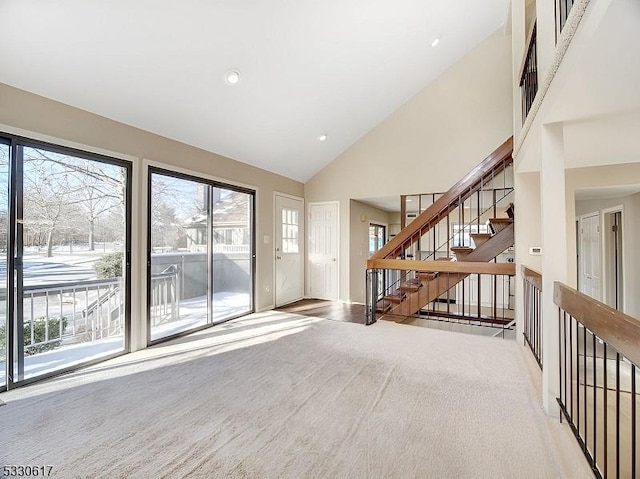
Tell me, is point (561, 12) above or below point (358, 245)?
above

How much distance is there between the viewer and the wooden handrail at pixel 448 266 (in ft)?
13.1

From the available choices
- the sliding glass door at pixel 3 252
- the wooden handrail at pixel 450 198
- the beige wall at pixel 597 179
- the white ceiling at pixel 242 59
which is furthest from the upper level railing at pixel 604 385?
the sliding glass door at pixel 3 252

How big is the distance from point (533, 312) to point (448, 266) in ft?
3.82

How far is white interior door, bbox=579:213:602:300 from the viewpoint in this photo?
5.07 metres

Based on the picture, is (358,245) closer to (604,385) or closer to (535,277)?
(535,277)

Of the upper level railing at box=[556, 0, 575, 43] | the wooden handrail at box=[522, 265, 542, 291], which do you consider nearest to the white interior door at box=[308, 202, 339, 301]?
the wooden handrail at box=[522, 265, 542, 291]

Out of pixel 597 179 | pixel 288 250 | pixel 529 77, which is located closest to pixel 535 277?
pixel 529 77

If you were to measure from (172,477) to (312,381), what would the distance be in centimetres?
129

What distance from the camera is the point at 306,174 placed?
20.6 ft

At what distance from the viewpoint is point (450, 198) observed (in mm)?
4551

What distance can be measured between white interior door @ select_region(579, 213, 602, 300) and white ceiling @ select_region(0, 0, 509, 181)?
3600mm

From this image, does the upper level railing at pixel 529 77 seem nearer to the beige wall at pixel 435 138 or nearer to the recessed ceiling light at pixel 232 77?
the beige wall at pixel 435 138

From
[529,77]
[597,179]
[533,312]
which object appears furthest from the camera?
[597,179]

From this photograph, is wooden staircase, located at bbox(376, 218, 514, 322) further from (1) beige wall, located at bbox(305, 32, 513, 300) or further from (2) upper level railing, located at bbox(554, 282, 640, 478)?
(2) upper level railing, located at bbox(554, 282, 640, 478)
